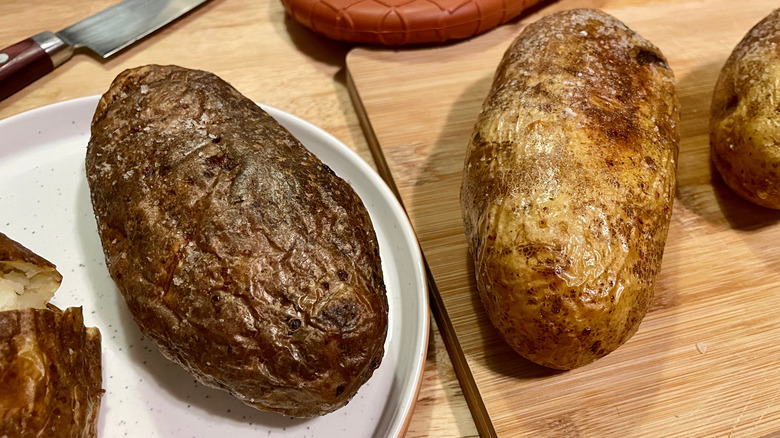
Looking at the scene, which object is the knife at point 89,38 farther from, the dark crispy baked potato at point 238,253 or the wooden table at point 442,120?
the dark crispy baked potato at point 238,253

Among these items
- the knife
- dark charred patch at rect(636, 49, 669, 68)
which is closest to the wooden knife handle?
the knife

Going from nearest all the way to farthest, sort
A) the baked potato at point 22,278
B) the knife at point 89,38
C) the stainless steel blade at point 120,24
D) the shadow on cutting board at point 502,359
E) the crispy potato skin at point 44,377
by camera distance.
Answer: the crispy potato skin at point 44,377 → the baked potato at point 22,278 → the shadow on cutting board at point 502,359 → the knife at point 89,38 → the stainless steel blade at point 120,24

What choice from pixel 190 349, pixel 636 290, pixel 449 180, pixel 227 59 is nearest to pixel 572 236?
pixel 636 290

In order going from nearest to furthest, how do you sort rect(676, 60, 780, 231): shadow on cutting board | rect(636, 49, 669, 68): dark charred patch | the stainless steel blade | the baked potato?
the baked potato, rect(636, 49, 669, 68): dark charred patch, rect(676, 60, 780, 231): shadow on cutting board, the stainless steel blade

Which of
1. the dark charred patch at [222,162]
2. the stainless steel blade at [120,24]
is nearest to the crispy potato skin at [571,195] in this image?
the dark charred patch at [222,162]

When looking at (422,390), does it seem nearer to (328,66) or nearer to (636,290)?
(636,290)

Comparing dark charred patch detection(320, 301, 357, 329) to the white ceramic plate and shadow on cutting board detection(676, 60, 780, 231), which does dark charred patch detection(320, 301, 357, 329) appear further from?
shadow on cutting board detection(676, 60, 780, 231)

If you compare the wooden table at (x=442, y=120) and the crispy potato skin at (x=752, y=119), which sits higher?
the crispy potato skin at (x=752, y=119)
